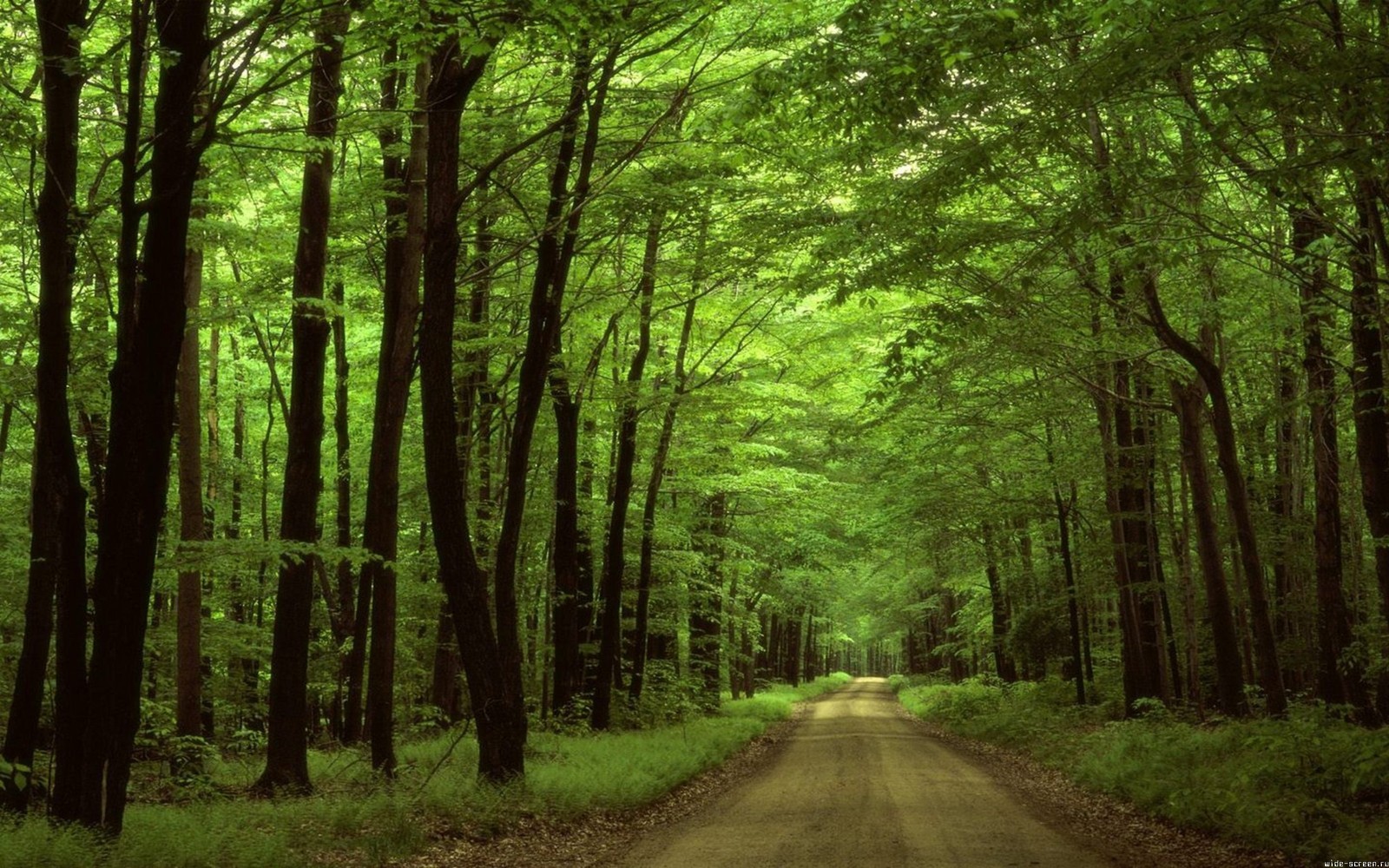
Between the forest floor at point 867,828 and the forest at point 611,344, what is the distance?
651 millimetres

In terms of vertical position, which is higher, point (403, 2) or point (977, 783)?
point (403, 2)

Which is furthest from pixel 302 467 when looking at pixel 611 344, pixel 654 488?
pixel 611 344

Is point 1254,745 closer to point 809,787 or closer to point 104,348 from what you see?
point 809,787

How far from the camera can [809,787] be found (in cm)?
1434

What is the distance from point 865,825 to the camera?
10.8m

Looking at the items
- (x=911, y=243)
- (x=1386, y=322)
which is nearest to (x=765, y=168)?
(x=911, y=243)

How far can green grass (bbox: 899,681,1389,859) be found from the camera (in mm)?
8648

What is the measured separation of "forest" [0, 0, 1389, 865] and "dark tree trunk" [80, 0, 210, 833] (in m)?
0.03

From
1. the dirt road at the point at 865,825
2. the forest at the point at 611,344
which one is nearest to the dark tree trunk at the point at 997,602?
the forest at the point at 611,344

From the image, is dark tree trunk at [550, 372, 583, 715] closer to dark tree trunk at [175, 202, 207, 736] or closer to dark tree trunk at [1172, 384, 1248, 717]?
dark tree trunk at [175, 202, 207, 736]

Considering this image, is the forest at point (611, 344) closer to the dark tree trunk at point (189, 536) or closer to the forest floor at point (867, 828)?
the dark tree trunk at point (189, 536)

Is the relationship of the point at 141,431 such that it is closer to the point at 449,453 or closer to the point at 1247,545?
the point at 449,453

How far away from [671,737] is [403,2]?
47.4 ft

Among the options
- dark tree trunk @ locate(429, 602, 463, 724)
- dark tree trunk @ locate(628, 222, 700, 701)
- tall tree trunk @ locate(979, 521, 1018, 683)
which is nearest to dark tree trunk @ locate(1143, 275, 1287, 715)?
dark tree trunk @ locate(628, 222, 700, 701)
